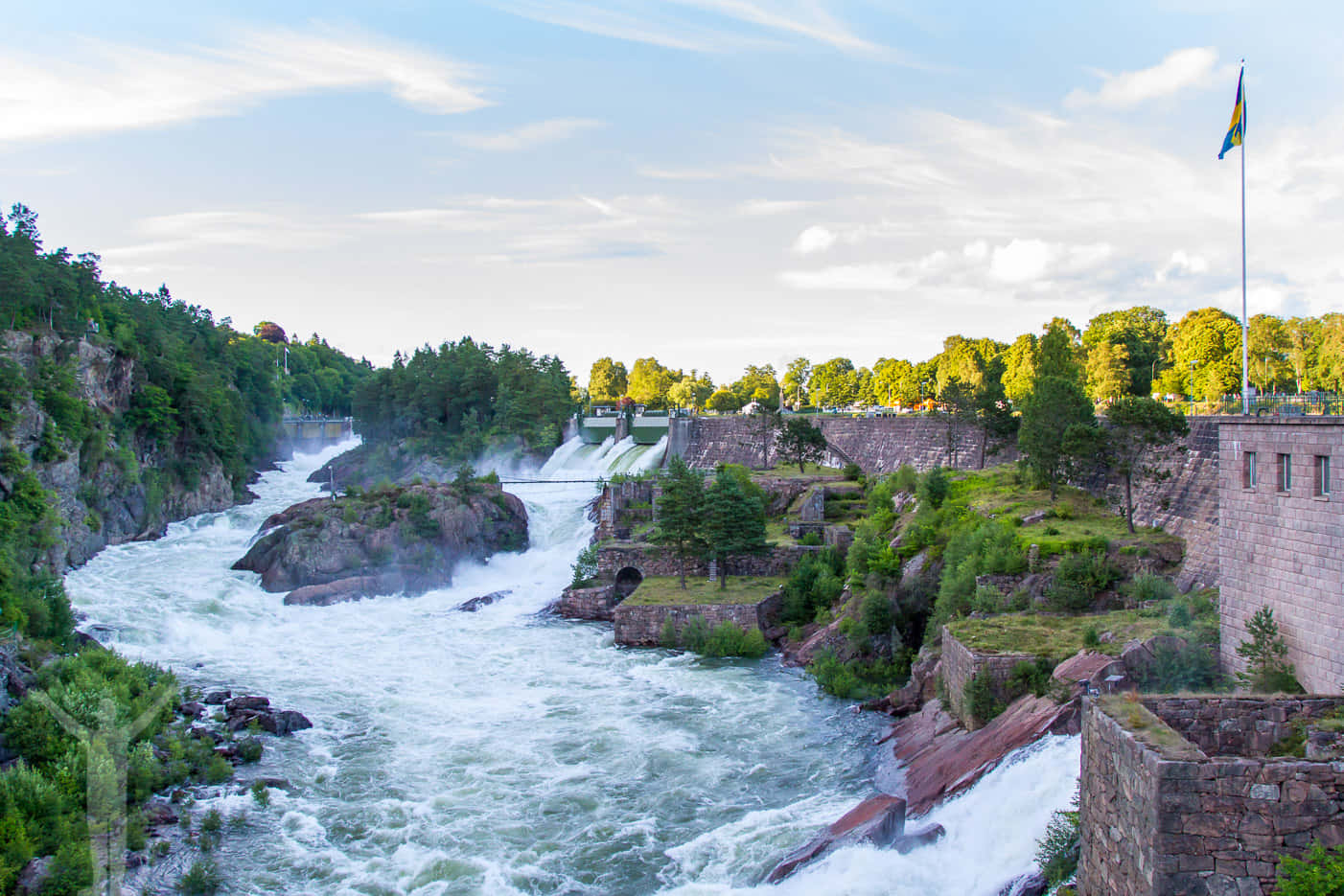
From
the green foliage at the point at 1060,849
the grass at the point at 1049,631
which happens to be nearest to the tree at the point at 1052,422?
the grass at the point at 1049,631

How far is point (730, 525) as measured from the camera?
30422 millimetres

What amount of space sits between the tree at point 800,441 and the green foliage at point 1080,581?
23560mm

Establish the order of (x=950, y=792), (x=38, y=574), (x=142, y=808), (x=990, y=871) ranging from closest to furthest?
(x=990, y=871), (x=950, y=792), (x=142, y=808), (x=38, y=574)

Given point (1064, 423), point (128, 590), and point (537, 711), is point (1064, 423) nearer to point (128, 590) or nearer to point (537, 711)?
point (537, 711)

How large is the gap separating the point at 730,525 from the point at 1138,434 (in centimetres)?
1251

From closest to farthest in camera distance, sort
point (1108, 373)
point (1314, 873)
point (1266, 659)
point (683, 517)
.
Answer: point (1314, 873), point (1266, 659), point (683, 517), point (1108, 373)

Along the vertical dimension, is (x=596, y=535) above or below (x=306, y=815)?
above

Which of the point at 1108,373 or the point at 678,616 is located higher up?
the point at 1108,373

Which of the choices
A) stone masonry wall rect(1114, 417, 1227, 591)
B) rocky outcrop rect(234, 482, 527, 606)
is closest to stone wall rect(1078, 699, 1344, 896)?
stone masonry wall rect(1114, 417, 1227, 591)

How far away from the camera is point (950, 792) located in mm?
13938

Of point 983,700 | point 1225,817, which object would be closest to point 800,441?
point 983,700

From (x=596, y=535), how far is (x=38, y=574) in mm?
19812

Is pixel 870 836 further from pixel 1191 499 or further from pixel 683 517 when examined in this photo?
pixel 683 517

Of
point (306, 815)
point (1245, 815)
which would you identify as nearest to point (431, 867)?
point (306, 815)
